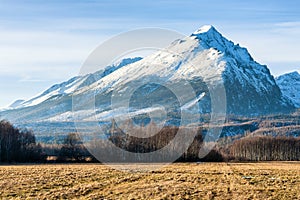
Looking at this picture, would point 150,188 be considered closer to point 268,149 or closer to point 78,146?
point 78,146

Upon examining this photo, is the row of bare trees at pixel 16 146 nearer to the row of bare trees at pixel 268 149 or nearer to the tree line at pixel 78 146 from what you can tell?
the tree line at pixel 78 146

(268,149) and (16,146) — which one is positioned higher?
(16,146)

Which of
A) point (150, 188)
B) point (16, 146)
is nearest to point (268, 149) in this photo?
point (16, 146)

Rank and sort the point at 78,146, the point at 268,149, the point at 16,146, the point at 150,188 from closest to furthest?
the point at 150,188 < the point at 16,146 < the point at 78,146 < the point at 268,149

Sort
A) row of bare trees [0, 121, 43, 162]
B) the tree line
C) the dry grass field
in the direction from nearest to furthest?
the dry grass field
row of bare trees [0, 121, 43, 162]
the tree line

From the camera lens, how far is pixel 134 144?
350ft

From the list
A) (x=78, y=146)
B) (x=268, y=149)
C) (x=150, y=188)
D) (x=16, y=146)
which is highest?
(x=16, y=146)

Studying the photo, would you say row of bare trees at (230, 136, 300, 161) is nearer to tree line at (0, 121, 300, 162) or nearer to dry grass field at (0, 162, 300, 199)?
tree line at (0, 121, 300, 162)

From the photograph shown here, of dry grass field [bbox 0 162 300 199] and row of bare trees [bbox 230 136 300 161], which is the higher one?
row of bare trees [bbox 230 136 300 161]

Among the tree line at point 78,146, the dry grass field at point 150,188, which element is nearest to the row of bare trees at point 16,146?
the tree line at point 78,146

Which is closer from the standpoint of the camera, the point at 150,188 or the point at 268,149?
the point at 150,188

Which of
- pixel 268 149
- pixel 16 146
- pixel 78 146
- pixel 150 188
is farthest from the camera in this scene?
pixel 268 149

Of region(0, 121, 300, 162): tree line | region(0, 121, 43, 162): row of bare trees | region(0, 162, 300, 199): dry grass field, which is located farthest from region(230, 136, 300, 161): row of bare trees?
region(0, 162, 300, 199): dry grass field

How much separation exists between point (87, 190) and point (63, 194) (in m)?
2.35
